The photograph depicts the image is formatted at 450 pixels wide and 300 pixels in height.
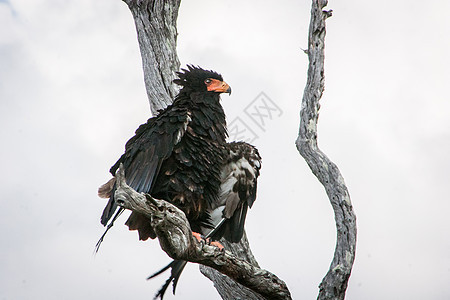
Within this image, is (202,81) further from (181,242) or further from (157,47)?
(181,242)

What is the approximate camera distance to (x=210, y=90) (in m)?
5.66

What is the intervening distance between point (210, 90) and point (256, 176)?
1.00 meters

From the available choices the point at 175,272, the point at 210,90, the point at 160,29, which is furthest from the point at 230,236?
the point at 160,29

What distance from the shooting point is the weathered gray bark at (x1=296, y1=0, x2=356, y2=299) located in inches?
196

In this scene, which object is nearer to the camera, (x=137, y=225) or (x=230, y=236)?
(x=137, y=225)

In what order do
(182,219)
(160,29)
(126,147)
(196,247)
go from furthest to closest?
(160,29), (126,147), (196,247), (182,219)

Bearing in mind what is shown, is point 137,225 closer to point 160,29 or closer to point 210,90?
point 210,90

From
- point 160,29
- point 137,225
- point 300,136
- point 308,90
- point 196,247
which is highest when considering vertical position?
point 160,29

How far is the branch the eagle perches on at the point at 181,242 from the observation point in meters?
3.73

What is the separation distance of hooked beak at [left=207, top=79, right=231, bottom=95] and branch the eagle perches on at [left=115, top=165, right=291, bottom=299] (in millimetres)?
1854

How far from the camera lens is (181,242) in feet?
12.9

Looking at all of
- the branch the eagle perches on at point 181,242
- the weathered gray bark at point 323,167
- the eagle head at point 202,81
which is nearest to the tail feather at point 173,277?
the branch the eagle perches on at point 181,242

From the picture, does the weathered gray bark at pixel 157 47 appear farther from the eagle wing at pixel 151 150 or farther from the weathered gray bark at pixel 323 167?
the weathered gray bark at pixel 323 167

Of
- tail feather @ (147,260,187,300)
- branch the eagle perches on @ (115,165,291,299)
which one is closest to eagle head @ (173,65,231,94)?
tail feather @ (147,260,187,300)
